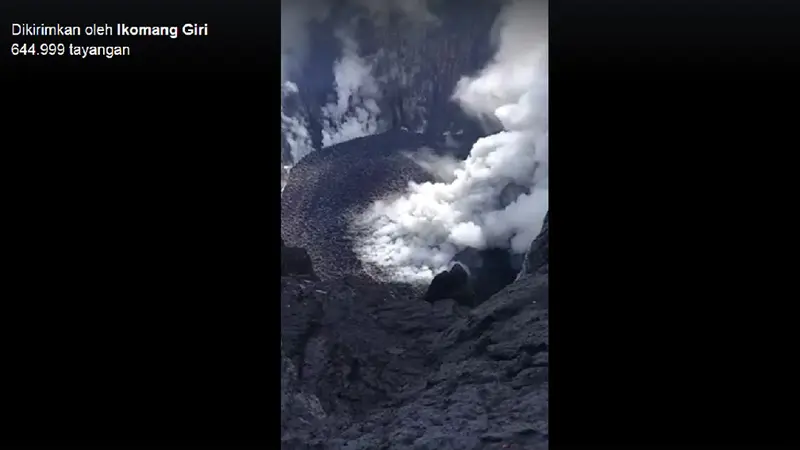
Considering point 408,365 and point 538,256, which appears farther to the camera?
point 408,365

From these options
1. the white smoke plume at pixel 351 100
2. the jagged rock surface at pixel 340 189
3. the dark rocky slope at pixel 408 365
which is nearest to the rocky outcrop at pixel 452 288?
the dark rocky slope at pixel 408 365

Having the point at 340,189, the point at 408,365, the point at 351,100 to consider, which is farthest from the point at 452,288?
the point at 351,100

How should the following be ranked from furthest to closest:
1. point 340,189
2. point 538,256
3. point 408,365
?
point 340,189, point 408,365, point 538,256

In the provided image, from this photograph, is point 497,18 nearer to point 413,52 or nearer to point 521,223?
point 413,52

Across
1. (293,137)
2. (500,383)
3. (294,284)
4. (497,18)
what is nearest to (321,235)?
(294,284)

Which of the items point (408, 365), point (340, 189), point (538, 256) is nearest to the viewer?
point (538, 256)

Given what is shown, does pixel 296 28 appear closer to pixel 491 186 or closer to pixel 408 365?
pixel 491 186

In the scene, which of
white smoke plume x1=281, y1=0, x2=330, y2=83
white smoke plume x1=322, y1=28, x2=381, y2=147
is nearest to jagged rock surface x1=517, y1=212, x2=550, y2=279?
white smoke plume x1=322, y1=28, x2=381, y2=147

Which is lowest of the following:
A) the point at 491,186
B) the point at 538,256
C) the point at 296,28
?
the point at 538,256

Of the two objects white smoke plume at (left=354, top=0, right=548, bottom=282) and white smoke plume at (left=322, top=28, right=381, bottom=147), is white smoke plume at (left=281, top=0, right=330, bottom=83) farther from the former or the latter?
white smoke plume at (left=354, top=0, right=548, bottom=282)
